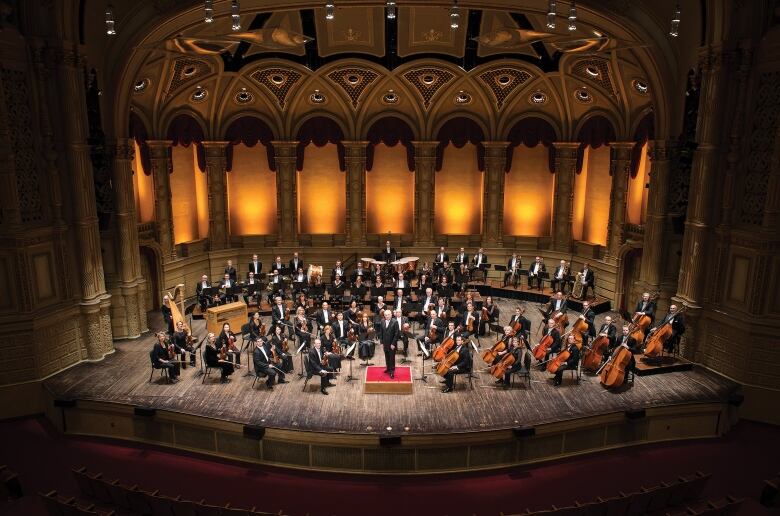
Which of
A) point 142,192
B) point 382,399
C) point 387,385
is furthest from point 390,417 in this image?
point 142,192

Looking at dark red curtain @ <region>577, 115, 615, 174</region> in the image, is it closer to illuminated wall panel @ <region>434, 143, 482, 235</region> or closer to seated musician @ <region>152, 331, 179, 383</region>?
illuminated wall panel @ <region>434, 143, 482, 235</region>

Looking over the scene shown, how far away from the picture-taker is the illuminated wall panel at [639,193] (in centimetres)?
1761

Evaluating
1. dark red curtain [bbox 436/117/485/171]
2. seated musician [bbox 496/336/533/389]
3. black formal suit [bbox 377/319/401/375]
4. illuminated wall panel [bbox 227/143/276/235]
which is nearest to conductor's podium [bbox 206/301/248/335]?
black formal suit [bbox 377/319/401/375]

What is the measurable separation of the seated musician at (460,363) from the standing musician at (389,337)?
3.98 feet

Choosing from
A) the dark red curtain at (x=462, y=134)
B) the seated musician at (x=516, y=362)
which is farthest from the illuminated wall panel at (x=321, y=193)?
the seated musician at (x=516, y=362)

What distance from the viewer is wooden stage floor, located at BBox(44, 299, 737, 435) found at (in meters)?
10.9

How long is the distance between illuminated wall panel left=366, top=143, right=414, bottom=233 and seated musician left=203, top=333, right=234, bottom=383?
→ 9939 millimetres

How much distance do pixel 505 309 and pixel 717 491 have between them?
9040 mm

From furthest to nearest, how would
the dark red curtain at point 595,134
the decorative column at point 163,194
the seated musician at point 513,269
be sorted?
the seated musician at point 513,269
the dark red curtain at point 595,134
the decorative column at point 163,194

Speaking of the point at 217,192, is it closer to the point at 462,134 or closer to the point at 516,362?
the point at 462,134

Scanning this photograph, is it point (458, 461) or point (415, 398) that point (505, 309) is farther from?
point (458, 461)

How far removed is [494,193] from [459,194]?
1.29 meters

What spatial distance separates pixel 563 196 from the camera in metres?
20.5

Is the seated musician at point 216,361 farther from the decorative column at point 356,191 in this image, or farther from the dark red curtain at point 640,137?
the dark red curtain at point 640,137
